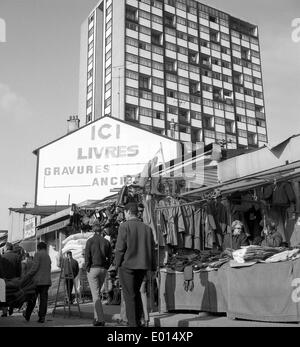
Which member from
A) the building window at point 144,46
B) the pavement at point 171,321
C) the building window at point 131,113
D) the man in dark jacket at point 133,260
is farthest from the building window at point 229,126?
the man in dark jacket at point 133,260

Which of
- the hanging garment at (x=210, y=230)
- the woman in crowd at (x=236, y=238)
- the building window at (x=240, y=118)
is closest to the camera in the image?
the woman in crowd at (x=236, y=238)

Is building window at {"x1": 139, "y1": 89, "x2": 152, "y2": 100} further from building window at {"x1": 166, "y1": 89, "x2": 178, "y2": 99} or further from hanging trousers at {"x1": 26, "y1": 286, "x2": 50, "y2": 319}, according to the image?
hanging trousers at {"x1": 26, "y1": 286, "x2": 50, "y2": 319}

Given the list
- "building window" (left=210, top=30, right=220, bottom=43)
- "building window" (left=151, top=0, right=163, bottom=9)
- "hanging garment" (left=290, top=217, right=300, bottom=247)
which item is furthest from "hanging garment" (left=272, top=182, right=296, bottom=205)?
"building window" (left=210, top=30, right=220, bottom=43)

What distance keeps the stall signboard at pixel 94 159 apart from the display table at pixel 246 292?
17.2 meters

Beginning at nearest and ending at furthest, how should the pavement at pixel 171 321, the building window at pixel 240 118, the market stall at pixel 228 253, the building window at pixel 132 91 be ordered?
the market stall at pixel 228 253, the pavement at pixel 171 321, the building window at pixel 132 91, the building window at pixel 240 118

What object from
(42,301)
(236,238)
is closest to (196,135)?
(236,238)

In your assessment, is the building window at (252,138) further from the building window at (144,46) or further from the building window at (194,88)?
the building window at (144,46)

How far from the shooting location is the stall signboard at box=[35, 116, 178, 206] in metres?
26.4

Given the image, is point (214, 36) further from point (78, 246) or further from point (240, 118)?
point (78, 246)

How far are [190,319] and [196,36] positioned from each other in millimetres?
A: 58607

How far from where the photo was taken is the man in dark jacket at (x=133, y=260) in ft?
22.2

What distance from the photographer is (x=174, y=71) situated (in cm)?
5928

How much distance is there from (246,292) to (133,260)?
2.13 meters

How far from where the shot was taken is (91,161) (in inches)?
1062
